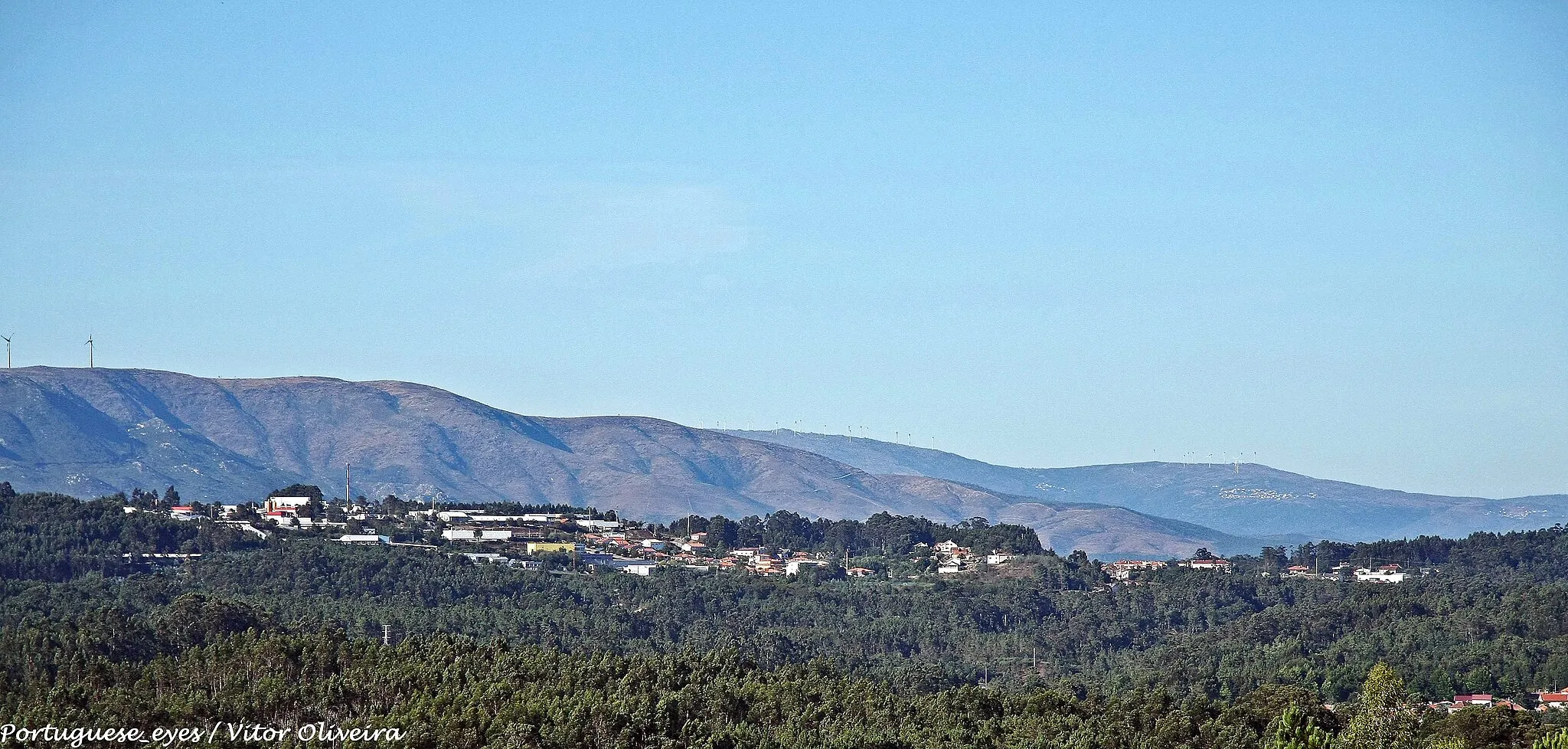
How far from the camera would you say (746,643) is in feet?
346

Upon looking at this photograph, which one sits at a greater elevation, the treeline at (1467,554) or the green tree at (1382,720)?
the treeline at (1467,554)

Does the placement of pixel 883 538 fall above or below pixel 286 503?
below

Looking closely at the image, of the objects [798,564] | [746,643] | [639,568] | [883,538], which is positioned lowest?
[746,643]

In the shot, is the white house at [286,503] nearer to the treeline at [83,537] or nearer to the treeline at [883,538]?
the treeline at [83,537]

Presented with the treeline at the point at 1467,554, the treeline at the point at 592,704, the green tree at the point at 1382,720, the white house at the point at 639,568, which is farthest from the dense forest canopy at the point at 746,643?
the white house at the point at 639,568

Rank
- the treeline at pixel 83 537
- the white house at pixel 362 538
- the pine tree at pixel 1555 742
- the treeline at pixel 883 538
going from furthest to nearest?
the treeline at pixel 883 538
the white house at pixel 362 538
the treeline at pixel 83 537
the pine tree at pixel 1555 742

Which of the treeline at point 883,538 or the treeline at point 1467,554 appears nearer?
the treeline at point 1467,554

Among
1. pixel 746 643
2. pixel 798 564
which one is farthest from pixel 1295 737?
pixel 798 564

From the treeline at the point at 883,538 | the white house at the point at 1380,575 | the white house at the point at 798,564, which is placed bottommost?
the white house at the point at 798,564

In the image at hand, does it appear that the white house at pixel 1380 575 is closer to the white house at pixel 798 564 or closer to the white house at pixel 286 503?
the white house at pixel 798 564

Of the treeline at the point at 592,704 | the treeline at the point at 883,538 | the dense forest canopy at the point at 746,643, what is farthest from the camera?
the treeline at the point at 883,538

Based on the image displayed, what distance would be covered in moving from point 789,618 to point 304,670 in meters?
69.4

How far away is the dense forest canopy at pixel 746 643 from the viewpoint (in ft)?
198

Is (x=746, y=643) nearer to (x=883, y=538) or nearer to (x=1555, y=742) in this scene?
(x=1555, y=742)
